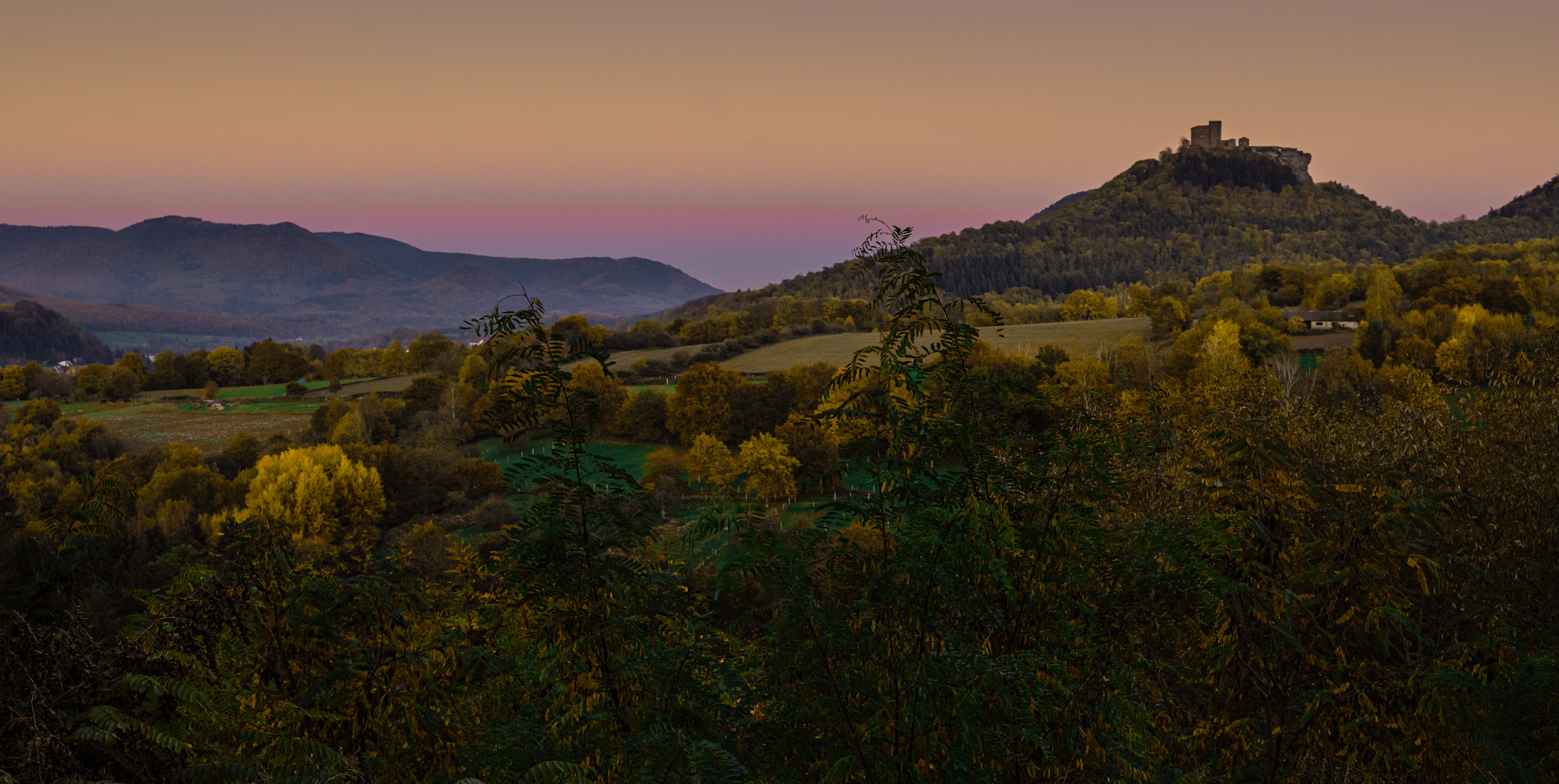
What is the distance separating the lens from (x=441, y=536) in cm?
3441

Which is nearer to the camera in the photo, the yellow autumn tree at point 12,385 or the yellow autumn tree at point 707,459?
the yellow autumn tree at point 707,459

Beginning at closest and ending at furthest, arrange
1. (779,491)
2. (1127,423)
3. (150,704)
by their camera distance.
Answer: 1. (150,704)
2. (1127,423)
3. (779,491)

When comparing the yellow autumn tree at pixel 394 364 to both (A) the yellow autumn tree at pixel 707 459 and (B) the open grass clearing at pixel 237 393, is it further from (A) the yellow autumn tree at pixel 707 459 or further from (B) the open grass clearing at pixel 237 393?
(A) the yellow autumn tree at pixel 707 459

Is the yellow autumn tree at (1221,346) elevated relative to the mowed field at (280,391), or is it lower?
elevated

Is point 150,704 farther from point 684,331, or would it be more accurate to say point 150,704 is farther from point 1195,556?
point 684,331

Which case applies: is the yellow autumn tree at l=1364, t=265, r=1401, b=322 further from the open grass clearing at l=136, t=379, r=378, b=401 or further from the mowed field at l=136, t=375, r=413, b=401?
the open grass clearing at l=136, t=379, r=378, b=401

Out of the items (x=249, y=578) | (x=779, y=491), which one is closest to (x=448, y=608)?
(x=249, y=578)

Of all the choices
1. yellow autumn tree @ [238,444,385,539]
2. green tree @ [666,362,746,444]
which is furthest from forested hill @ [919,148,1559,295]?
yellow autumn tree @ [238,444,385,539]

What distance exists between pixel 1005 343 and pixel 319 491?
53.2m

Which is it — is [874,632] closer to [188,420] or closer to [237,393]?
[188,420]

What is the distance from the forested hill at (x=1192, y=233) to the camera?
143 m

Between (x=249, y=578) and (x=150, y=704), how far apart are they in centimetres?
286

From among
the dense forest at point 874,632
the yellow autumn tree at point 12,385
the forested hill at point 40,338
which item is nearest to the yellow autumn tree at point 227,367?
the yellow autumn tree at point 12,385

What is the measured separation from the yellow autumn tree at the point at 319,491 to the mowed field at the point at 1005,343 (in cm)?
3631
